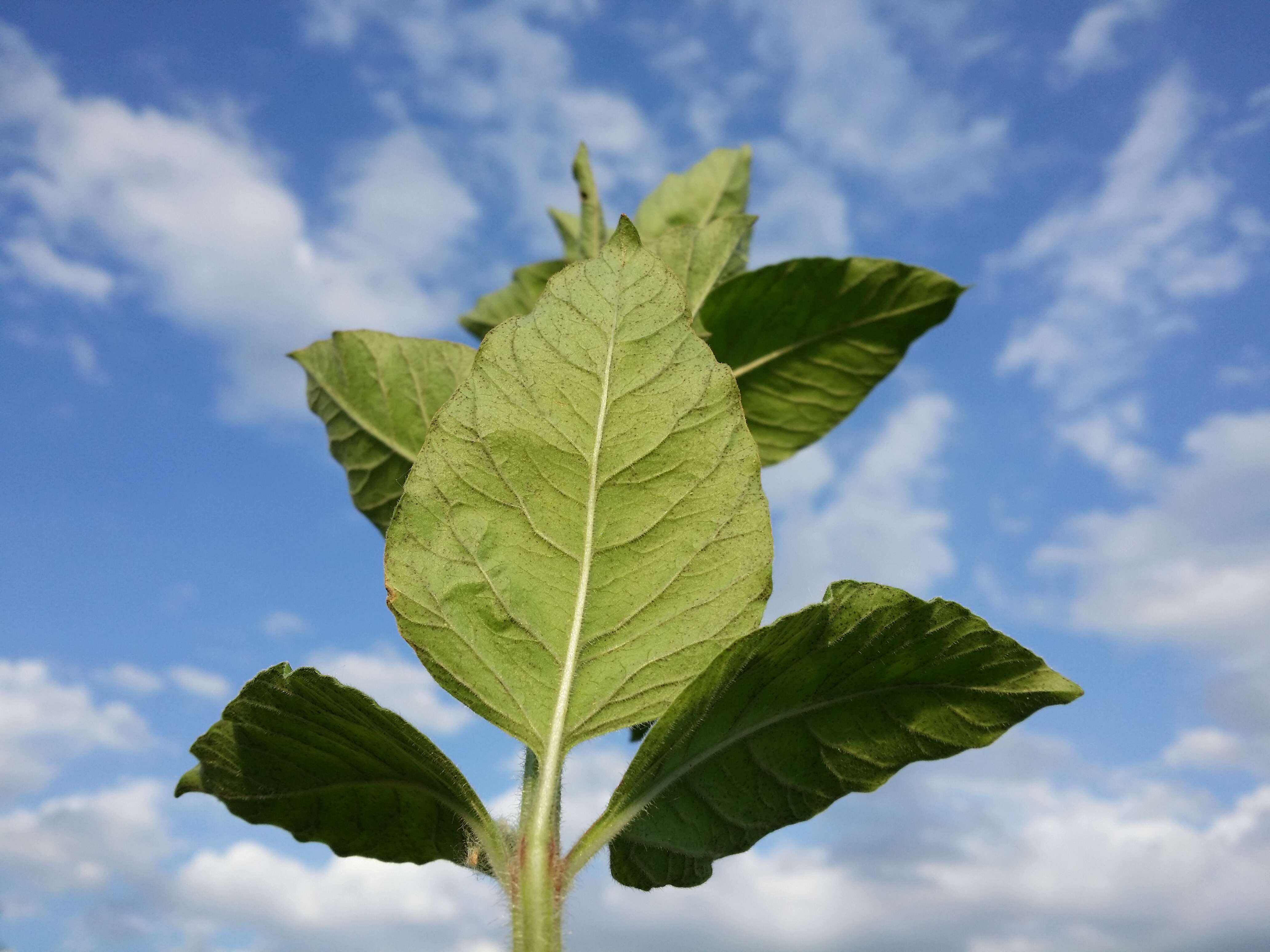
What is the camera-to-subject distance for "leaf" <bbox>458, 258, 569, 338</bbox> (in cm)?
315

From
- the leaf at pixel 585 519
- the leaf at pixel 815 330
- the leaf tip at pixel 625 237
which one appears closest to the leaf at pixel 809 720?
the leaf at pixel 585 519

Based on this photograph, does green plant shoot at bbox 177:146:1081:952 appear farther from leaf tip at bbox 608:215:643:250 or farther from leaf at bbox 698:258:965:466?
leaf at bbox 698:258:965:466

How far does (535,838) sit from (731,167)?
2.21 metres

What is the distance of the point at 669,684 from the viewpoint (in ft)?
5.58

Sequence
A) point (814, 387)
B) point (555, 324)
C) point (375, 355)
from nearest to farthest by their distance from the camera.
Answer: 1. point (555, 324)
2. point (375, 355)
3. point (814, 387)

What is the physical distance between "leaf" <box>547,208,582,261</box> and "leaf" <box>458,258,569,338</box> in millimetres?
87

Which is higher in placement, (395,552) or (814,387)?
(814,387)

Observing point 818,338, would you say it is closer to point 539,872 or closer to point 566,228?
point 566,228

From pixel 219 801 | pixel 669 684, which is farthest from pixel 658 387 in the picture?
pixel 219 801

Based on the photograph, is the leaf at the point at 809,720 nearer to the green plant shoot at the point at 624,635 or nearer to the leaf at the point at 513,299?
the green plant shoot at the point at 624,635

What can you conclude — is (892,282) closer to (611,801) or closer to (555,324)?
(555,324)

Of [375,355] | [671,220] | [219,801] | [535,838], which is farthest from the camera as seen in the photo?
[671,220]

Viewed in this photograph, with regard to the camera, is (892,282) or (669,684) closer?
(669,684)

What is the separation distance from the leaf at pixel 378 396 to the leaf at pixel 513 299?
32.1 inches
